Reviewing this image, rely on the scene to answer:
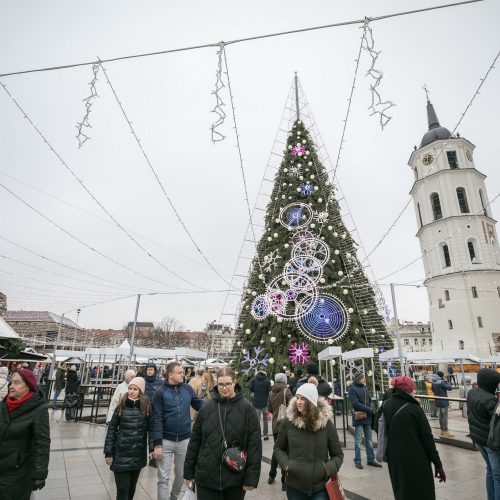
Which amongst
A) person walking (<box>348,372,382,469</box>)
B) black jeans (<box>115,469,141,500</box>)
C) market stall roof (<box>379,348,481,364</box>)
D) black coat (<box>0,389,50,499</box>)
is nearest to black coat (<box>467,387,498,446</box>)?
person walking (<box>348,372,382,469</box>)

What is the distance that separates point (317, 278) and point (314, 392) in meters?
10.8

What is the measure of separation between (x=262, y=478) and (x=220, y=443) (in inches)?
130

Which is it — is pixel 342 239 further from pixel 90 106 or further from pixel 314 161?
pixel 90 106

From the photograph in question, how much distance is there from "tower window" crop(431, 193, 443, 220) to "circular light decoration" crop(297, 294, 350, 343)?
99.4ft

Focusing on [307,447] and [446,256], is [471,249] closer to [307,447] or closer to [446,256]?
[446,256]

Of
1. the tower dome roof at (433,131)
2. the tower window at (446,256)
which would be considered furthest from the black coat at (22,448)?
the tower dome roof at (433,131)

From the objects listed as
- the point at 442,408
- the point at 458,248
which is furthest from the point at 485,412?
the point at 458,248

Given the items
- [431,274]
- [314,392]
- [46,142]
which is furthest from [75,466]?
[431,274]

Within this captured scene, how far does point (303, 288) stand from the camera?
13.3 meters

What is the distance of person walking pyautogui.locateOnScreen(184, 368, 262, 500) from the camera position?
279 centimetres

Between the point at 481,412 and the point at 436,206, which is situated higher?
the point at 436,206

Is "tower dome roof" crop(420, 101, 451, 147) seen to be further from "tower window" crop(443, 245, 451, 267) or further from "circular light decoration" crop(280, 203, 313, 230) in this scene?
"circular light decoration" crop(280, 203, 313, 230)

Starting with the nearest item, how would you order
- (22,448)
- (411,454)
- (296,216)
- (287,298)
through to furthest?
1. (22,448)
2. (411,454)
3. (287,298)
4. (296,216)

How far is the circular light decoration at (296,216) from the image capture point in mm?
15040
